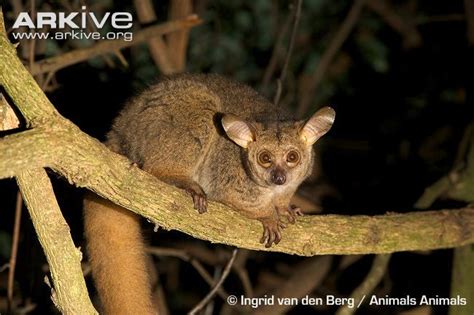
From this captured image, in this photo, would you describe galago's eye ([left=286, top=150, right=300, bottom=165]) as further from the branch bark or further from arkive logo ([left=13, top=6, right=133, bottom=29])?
arkive logo ([left=13, top=6, right=133, bottom=29])

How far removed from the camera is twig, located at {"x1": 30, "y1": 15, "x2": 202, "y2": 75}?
4.48 meters

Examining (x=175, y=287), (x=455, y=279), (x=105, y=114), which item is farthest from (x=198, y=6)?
(x=455, y=279)

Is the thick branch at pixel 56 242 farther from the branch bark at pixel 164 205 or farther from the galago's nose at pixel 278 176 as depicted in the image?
the galago's nose at pixel 278 176

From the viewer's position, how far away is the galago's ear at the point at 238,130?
13.1 ft

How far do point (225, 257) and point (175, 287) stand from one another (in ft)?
3.48

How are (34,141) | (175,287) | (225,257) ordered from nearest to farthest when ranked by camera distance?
1. (34,141)
2. (225,257)
3. (175,287)

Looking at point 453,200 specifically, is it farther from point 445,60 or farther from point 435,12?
point 435,12

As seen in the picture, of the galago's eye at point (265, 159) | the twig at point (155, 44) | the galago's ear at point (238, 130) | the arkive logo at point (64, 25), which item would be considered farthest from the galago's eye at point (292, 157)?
the twig at point (155, 44)

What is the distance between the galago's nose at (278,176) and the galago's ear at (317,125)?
0.99ft

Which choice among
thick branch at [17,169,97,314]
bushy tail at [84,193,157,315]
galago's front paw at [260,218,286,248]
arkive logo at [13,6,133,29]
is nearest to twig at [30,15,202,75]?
arkive logo at [13,6,133,29]

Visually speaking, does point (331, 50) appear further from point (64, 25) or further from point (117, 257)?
point (117, 257)

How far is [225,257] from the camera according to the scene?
6523mm

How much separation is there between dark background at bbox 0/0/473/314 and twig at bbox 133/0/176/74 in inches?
19.4

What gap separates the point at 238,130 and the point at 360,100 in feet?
13.0
